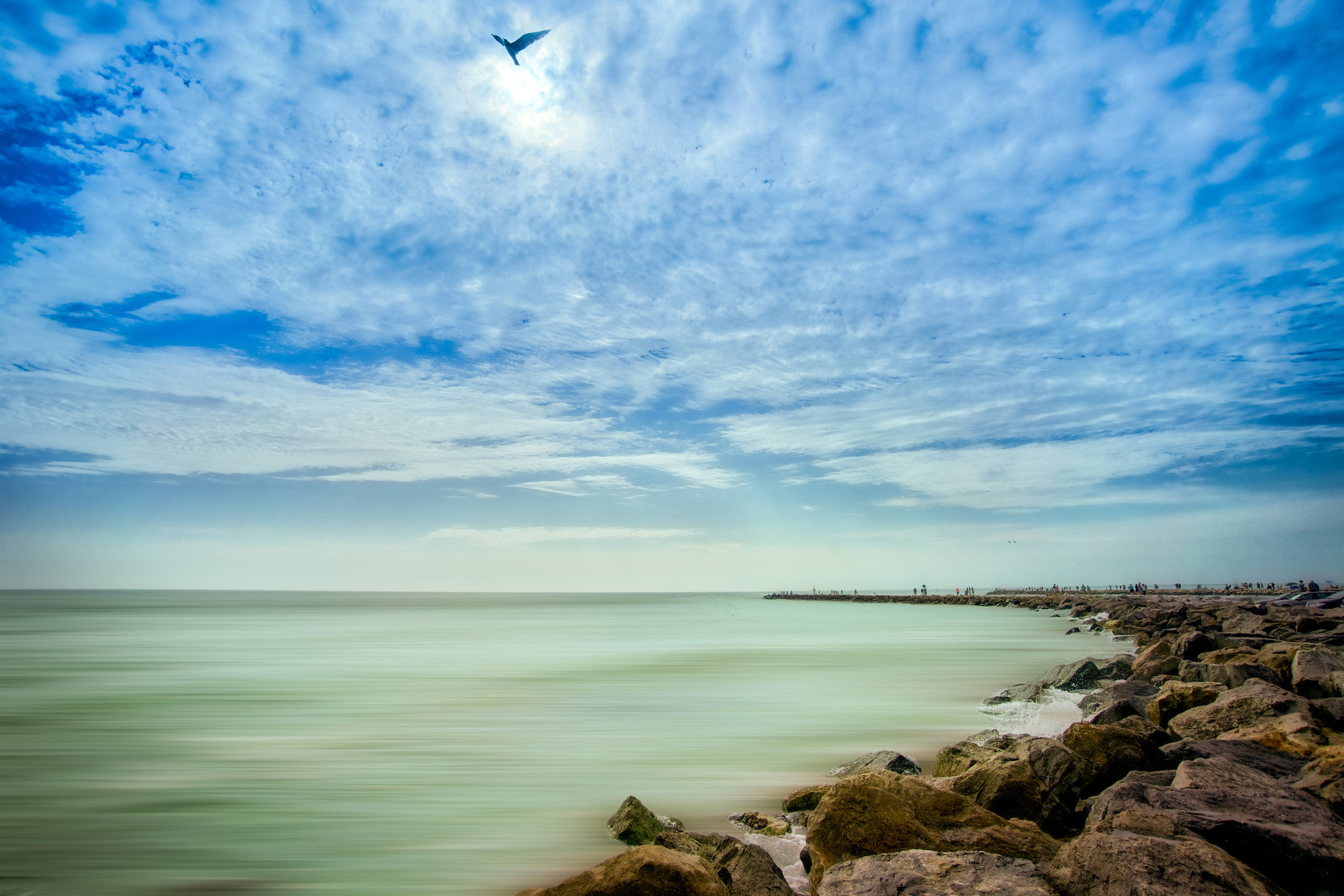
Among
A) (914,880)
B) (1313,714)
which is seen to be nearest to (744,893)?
(914,880)

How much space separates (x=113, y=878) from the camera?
6.01 m

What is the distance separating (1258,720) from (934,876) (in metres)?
5.98

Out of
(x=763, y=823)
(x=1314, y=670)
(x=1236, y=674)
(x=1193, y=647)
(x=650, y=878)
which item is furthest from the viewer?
(x=1193, y=647)

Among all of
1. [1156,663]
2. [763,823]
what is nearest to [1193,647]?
[1156,663]

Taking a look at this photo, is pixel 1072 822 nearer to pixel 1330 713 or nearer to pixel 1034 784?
pixel 1034 784

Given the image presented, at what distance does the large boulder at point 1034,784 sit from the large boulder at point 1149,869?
166 cm

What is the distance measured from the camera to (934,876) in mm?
3686

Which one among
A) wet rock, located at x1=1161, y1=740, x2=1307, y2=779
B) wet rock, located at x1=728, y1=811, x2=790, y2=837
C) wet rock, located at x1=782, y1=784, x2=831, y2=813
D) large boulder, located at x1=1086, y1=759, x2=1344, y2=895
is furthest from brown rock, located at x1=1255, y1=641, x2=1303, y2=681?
wet rock, located at x1=728, y1=811, x2=790, y2=837

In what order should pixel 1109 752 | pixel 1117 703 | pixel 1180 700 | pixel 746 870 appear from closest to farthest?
pixel 746 870 → pixel 1109 752 → pixel 1117 703 → pixel 1180 700

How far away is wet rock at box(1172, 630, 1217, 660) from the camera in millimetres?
13117

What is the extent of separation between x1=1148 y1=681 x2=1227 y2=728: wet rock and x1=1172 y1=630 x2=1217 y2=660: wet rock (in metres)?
4.97

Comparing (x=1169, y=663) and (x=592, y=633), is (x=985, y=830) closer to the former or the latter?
(x=1169, y=663)

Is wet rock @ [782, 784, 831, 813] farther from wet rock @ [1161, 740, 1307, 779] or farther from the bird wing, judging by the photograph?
the bird wing

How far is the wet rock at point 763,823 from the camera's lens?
6.29 m
